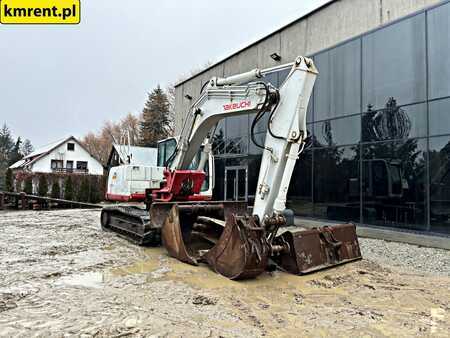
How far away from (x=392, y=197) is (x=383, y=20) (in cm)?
500

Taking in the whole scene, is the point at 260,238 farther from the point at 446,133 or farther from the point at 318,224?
the point at 318,224

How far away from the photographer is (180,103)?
68.2 ft

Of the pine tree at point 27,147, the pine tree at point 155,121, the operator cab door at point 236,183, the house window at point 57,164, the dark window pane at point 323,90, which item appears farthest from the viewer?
the pine tree at point 27,147

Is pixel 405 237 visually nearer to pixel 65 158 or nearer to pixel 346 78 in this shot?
pixel 346 78

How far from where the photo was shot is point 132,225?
8.44m

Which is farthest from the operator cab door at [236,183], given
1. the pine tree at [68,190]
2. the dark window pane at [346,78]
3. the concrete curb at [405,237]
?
the pine tree at [68,190]

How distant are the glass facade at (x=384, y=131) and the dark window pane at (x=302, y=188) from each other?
0.11 ft

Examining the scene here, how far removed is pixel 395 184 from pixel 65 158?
132ft

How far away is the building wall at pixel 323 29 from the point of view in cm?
1024

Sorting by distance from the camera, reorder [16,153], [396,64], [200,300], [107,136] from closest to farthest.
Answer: [200,300] → [396,64] → [107,136] → [16,153]

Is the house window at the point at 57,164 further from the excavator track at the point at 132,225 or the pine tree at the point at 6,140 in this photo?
the excavator track at the point at 132,225

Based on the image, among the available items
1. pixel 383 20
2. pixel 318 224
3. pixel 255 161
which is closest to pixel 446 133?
pixel 383 20

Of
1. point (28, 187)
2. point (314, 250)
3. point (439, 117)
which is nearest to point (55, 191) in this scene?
point (28, 187)

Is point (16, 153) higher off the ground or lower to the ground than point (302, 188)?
higher
